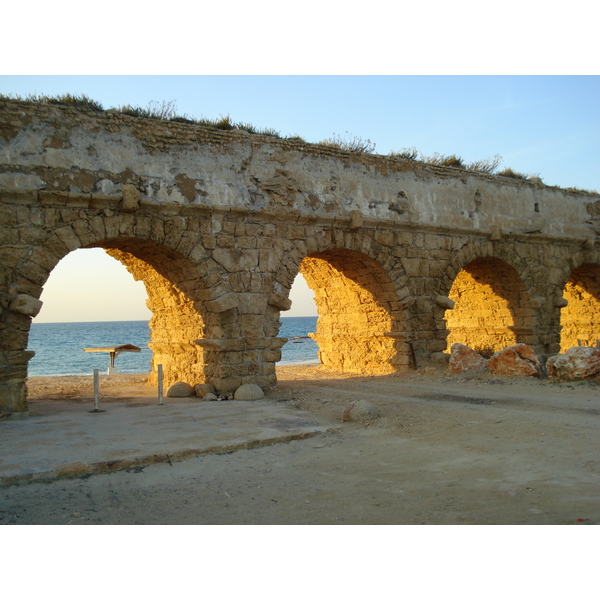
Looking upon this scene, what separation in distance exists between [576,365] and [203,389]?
A: 18.9 ft

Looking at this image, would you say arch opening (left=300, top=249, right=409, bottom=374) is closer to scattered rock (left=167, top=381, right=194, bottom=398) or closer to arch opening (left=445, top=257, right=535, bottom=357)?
arch opening (left=445, top=257, right=535, bottom=357)

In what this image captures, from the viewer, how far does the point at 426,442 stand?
5805mm

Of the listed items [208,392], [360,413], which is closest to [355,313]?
[208,392]

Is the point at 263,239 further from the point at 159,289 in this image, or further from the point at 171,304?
the point at 159,289

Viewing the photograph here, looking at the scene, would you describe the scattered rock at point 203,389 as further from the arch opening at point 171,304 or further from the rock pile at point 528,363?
the rock pile at point 528,363

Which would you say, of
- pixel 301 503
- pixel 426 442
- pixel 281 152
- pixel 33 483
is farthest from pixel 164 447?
pixel 281 152

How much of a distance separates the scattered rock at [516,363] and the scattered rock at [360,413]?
4375mm

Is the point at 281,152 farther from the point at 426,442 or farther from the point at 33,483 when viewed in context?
the point at 33,483

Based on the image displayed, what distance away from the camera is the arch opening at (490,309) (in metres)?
12.7

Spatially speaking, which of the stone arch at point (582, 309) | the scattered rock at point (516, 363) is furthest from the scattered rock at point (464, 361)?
the stone arch at point (582, 309)

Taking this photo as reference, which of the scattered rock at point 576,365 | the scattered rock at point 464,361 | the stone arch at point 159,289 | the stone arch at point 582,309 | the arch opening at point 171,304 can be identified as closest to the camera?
the stone arch at point 159,289

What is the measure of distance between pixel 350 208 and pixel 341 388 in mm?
3083

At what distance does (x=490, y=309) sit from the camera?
1348 centimetres

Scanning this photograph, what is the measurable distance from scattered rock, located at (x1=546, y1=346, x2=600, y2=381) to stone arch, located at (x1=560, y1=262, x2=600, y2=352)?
19.5 ft
